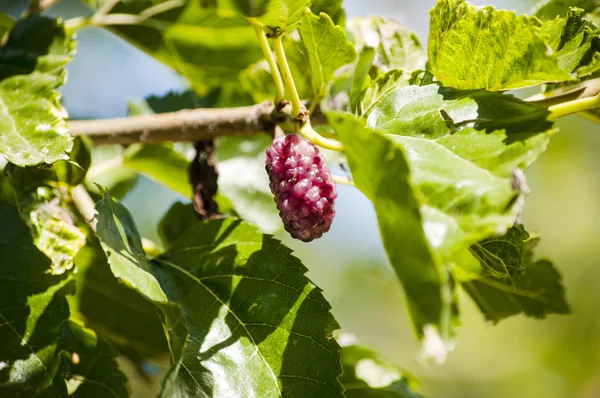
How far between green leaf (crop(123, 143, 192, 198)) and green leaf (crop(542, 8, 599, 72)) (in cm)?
57

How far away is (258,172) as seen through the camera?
1.07 meters

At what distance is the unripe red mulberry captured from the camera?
59cm

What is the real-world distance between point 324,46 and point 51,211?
365mm

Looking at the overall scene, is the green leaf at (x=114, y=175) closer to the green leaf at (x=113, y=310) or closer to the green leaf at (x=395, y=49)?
the green leaf at (x=113, y=310)

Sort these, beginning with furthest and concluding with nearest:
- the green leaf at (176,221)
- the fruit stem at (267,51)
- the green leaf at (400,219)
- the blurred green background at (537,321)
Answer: the blurred green background at (537,321) < the green leaf at (176,221) < the fruit stem at (267,51) < the green leaf at (400,219)

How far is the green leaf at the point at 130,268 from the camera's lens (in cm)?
55

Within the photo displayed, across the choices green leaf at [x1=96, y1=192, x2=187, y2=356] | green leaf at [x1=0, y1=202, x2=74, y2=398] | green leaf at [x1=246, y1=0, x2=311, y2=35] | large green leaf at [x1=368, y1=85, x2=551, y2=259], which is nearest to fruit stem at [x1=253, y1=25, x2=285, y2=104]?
green leaf at [x1=246, y1=0, x2=311, y2=35]

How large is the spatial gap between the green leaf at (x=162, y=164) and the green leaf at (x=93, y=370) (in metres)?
0.32

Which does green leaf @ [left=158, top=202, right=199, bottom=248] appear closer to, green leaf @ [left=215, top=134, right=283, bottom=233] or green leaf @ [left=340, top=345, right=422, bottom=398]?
green leaf @ [left=215, top=134, right=283, bottom=233]

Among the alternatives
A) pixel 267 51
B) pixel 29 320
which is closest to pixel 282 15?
pixel 267 51

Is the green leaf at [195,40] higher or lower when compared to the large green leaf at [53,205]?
Answer: higher

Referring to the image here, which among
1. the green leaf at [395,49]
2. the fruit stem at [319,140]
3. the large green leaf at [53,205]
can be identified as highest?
the green leaf at [395,49]

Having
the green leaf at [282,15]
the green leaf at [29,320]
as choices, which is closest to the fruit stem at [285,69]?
the green leaf at [282,15]

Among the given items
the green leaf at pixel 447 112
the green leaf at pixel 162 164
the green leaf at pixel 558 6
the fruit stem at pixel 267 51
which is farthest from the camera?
the green leaf at pixel 162 164
